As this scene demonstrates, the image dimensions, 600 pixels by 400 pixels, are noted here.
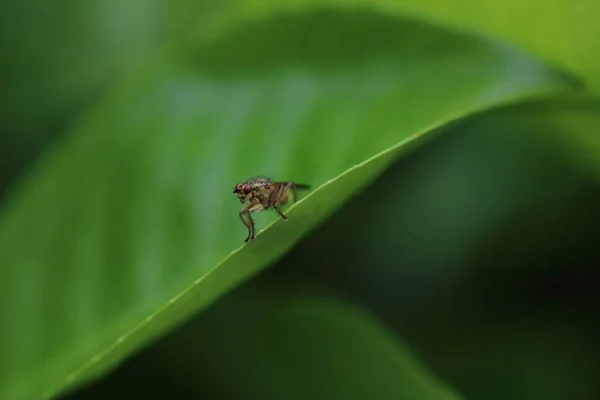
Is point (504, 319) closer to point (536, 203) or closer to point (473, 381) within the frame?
point (473, 381)

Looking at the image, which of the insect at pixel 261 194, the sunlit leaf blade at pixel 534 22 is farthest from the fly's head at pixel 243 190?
the sunlit leaf blade at pixel 534 22

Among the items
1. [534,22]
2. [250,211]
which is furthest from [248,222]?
[534,22]

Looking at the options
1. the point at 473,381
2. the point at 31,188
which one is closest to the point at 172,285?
the point at 31,188

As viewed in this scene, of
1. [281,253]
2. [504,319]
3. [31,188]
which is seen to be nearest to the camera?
[281,253]

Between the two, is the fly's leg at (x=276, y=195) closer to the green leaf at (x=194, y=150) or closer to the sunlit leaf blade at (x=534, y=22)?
the green leaf at (x=194, y=150)

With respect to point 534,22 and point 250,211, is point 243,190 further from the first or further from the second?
point 534,22
